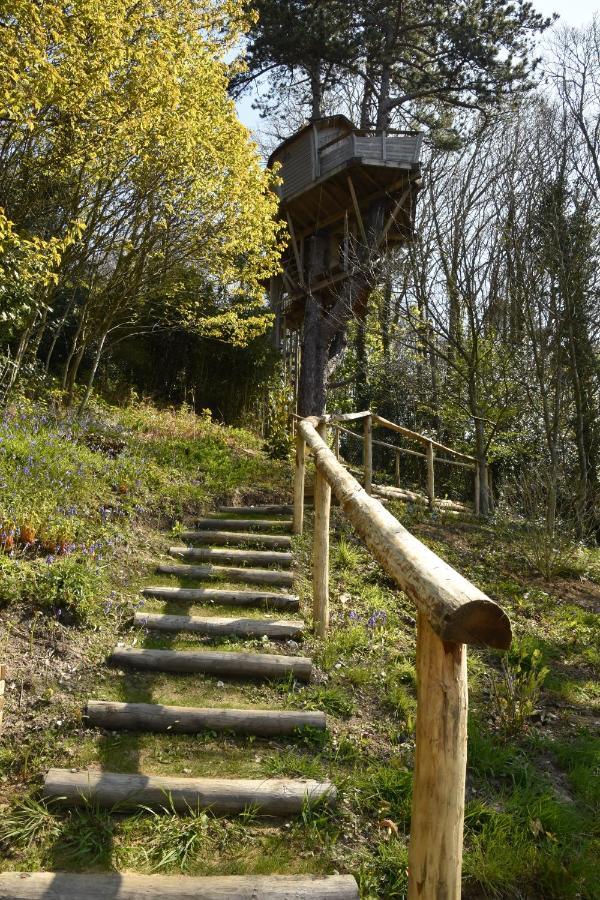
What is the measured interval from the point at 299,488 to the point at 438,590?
488 cm

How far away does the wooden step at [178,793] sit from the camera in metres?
2.68

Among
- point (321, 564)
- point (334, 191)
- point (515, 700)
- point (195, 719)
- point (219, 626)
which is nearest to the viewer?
point (195, 719)

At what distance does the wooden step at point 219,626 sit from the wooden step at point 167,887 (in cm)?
198

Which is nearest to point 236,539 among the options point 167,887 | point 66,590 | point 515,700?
point 66,590

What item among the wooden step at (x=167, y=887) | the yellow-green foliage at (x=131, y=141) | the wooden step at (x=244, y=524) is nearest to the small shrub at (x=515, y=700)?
the wooden step at (x=167, y=887)

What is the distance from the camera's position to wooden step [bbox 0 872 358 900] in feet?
7.14

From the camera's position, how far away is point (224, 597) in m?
4.80

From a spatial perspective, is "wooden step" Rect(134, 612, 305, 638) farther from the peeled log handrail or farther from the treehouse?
the treehouse

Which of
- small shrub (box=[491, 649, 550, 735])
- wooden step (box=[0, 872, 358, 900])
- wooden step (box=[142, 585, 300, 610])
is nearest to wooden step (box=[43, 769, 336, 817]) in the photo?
wooden step (box=[0, 872, 358, 900])

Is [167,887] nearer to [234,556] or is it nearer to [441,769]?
[441,769]

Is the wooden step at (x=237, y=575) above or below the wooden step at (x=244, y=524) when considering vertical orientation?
below

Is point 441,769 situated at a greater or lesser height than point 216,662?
greater

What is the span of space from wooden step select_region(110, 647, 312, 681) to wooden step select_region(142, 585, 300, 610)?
880 mm

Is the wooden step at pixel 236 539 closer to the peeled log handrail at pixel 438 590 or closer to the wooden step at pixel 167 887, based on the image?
the peeled log handrail at pixel 438 590
